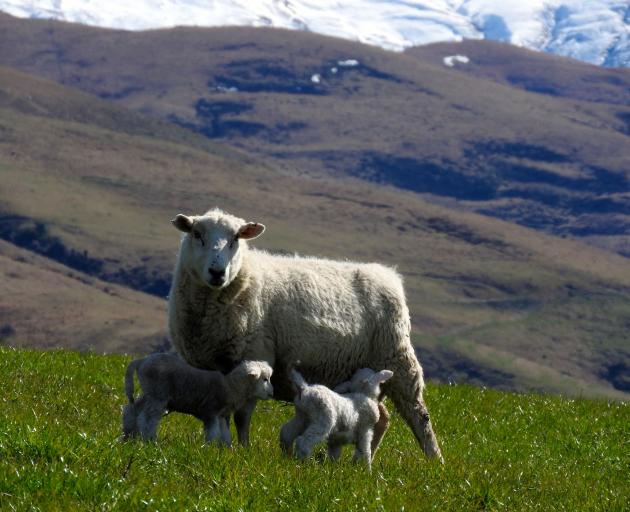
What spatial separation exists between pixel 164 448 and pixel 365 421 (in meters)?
2.28

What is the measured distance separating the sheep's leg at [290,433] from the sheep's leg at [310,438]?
220mm

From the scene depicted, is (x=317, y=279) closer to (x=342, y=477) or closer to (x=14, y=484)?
(x=342, y=477)

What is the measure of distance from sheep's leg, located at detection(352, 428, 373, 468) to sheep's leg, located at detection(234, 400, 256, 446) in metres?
1.13

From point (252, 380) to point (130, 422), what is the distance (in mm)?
1205

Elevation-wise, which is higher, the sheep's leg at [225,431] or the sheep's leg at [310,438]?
the sheep's leg at [310,438]

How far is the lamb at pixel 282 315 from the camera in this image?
44.6 ft

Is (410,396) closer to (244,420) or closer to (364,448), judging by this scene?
(364,448)

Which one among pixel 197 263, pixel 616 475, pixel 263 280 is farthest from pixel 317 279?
pixel 616 475

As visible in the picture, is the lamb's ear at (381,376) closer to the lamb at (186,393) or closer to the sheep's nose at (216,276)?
the lamb at (186,393)

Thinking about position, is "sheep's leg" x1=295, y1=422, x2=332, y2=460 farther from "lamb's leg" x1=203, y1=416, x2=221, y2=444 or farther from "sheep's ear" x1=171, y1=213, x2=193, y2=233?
"sheep's ear" x1=171, y1=213, x2=193, y2=233

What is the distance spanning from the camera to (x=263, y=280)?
14.2 meters

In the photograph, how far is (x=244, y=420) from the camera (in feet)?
42.7

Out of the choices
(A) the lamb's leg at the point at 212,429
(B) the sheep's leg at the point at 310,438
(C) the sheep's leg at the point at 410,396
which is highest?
(B) the sheep's leg at the point at 310,438

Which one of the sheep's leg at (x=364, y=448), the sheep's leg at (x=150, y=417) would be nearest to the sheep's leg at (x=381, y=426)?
the sheep's leg at (x=364, y=448)
